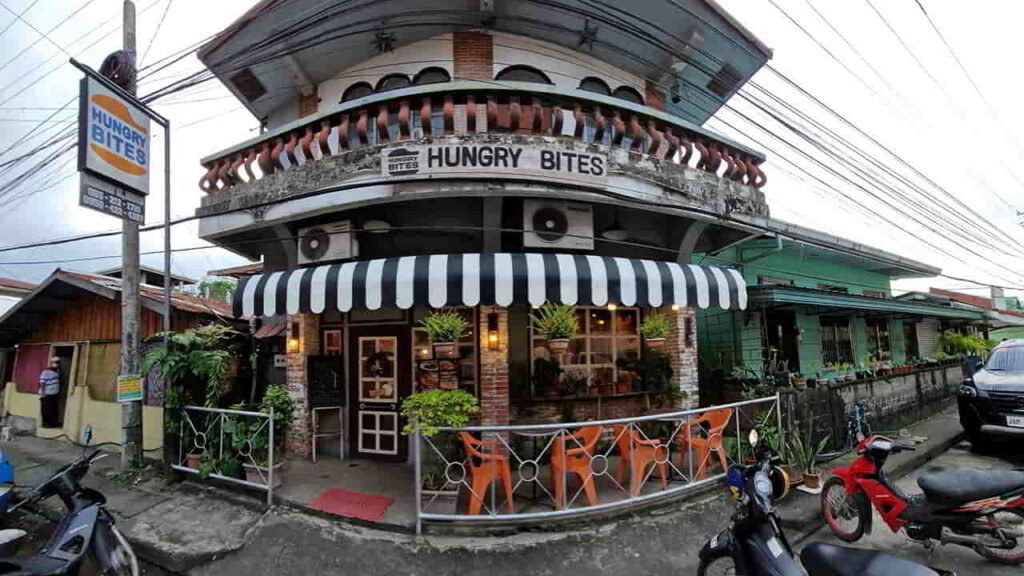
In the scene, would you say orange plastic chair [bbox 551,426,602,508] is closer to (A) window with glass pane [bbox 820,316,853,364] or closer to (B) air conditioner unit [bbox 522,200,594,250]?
(B) air conditioner unit [bbox 522,200,594,250]

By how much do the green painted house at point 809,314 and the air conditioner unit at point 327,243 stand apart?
783 centimetres

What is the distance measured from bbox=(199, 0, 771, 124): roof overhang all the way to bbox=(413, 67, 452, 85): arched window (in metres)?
0.62

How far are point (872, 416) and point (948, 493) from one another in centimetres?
541

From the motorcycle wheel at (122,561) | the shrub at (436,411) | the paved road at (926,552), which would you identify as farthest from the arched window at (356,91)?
the paved road at (926,552)

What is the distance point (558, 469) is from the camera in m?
4.86

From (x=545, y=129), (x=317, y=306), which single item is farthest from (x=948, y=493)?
(x=317, y=306)

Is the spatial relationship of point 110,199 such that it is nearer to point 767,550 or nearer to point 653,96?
point 767,550

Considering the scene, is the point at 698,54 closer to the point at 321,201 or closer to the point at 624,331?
the point at 624,331

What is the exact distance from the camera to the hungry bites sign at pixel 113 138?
5.58 meters

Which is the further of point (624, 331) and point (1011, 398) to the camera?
point (624, 331)

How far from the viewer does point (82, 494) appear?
4102 mm

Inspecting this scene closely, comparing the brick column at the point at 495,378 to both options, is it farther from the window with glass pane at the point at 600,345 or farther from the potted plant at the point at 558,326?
the window with glass pane at the point at 600,345

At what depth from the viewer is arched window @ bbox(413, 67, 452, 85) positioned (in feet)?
26.1

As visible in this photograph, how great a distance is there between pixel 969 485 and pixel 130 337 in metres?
10.3
